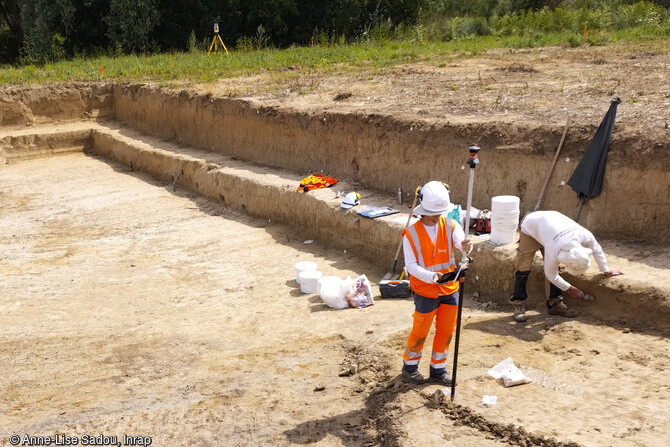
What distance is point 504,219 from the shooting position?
8.10m

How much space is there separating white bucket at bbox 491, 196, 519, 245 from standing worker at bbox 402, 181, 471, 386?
2016 mm

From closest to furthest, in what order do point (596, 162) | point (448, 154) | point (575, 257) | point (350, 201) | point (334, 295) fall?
point (575, 257) → point (596, 162) → point (334, 295) → point (448, 154) → point (350, 201)

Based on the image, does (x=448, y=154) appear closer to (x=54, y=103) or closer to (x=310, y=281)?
(x=310, y=281)

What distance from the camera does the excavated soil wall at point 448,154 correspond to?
8.11 metres

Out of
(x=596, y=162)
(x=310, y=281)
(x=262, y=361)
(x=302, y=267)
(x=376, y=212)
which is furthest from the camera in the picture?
(x=376, y=212)

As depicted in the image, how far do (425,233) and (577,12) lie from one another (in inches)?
780

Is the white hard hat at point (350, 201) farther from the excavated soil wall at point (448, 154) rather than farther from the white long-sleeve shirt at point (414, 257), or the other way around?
the white long-sleeve shirt at point (414, 257)

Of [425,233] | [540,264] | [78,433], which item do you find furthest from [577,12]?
[78,433]

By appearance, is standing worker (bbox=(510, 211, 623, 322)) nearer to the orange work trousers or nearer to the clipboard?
the orange work trousers

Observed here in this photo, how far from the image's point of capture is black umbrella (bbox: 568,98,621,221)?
27.0 feet

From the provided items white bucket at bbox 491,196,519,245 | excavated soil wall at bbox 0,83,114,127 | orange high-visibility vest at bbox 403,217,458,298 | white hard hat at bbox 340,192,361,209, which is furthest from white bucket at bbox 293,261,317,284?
excavated soil wall at bbox 0,83,114,127

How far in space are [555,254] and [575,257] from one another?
0.75ft

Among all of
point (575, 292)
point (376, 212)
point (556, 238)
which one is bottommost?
point (575, 292)

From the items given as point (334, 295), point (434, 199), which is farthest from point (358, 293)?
point (434, 199)
